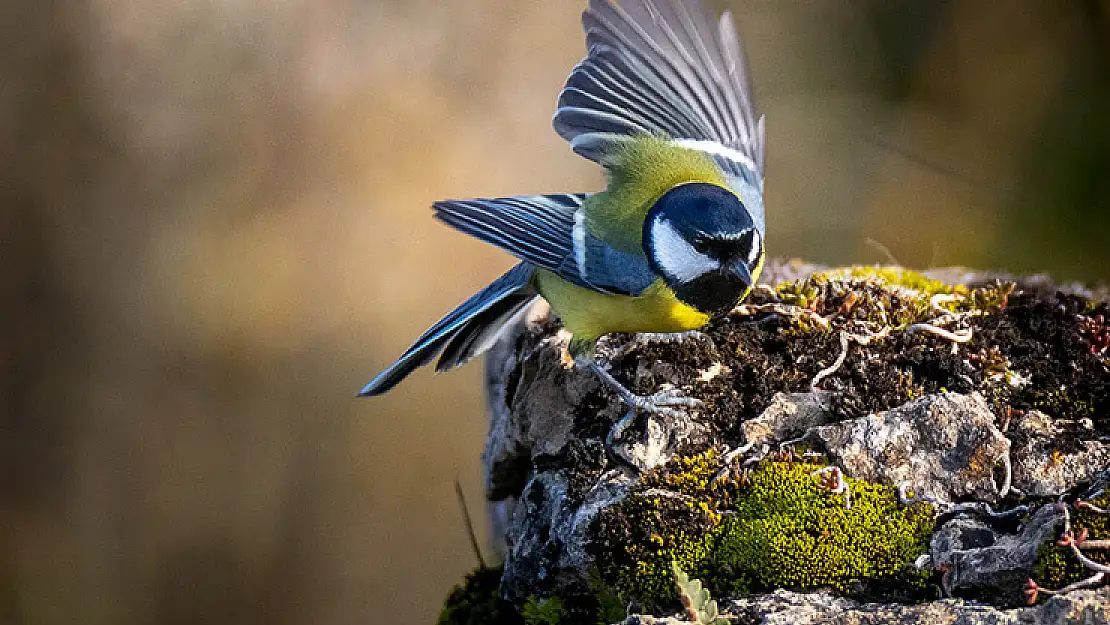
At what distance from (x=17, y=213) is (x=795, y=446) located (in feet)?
14.7

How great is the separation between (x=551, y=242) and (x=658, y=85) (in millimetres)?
614

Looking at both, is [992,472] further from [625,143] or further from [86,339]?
[86,339]

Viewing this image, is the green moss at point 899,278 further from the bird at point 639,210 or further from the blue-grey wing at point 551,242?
the blue-grey wing at point 551,242

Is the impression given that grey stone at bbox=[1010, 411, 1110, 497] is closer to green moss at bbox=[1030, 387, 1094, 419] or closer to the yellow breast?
green moss at bbox=[1030, 387, 1094, 419]

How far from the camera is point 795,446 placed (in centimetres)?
207

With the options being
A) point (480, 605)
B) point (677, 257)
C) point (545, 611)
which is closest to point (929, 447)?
point (677, 257)

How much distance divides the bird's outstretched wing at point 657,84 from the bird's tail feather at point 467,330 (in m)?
0.45

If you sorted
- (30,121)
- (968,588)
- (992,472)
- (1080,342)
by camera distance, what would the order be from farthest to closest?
(30,121) → (1080,342) → (992,472) → (968,588)

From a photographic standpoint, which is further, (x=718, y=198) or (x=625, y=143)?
(x=625, y=143)

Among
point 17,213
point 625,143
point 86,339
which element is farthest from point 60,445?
point 625,143

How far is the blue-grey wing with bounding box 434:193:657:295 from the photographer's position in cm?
240

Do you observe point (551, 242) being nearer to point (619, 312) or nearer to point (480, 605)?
point (619, 312)

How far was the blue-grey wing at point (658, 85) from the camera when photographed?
266cm

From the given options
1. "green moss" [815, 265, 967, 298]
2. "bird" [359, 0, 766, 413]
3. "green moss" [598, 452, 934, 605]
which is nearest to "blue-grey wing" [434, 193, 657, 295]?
"bird" [359, 0, 766, 413]
